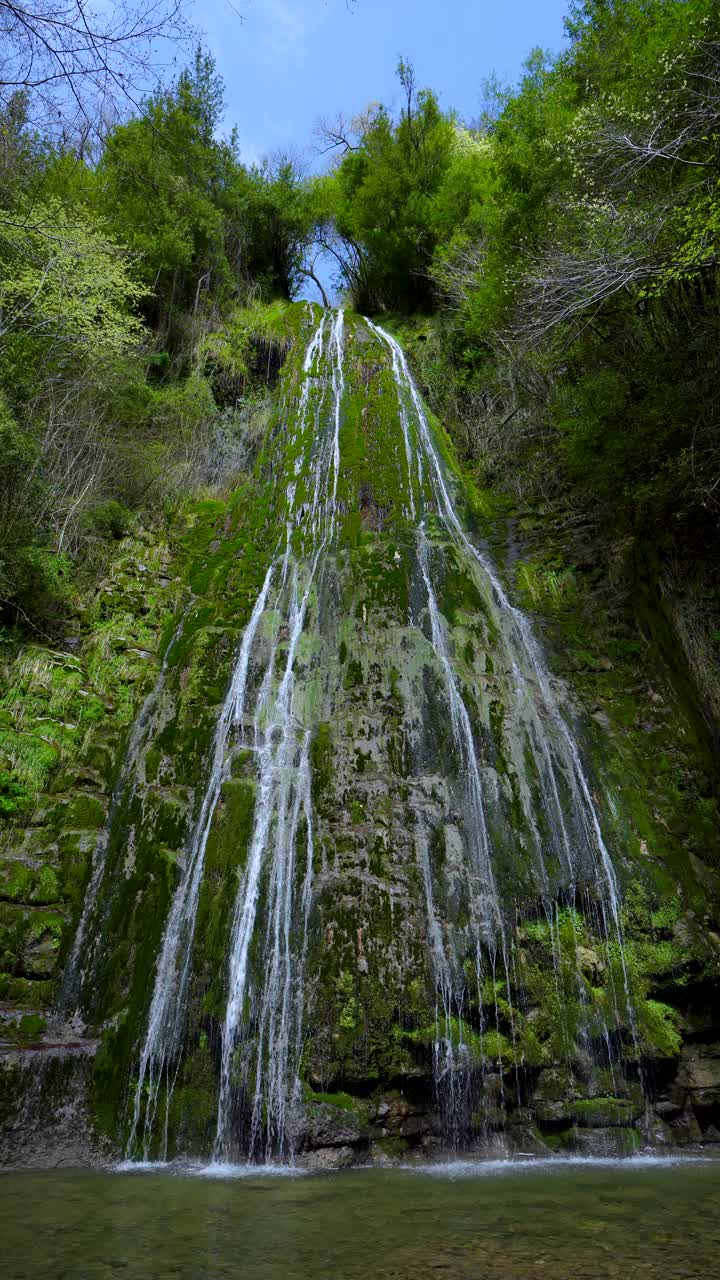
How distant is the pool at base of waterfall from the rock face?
812 millimetres

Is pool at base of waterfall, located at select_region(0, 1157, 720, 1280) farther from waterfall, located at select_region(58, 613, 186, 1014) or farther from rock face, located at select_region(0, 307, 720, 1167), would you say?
waterfall, located at select_region(58, 613, 186, 1014)

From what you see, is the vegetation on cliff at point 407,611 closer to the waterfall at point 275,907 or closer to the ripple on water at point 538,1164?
the waterfall at point 275,907

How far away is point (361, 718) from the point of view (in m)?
7.28

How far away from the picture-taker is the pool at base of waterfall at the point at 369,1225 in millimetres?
2410

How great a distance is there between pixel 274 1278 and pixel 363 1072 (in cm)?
320

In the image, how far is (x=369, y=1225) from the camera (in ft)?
9.95

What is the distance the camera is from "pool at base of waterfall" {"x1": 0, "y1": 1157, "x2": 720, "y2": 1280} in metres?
2.41

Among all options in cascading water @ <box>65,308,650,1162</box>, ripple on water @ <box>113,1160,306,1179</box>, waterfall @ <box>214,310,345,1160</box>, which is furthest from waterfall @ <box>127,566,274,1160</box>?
waterfall @ <box>214,310,345,1160</box>

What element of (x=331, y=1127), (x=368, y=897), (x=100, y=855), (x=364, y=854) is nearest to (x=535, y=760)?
(x=364, y=854)

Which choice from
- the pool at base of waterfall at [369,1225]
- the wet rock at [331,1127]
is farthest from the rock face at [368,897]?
the pool at base of waterfall at [369,1225]

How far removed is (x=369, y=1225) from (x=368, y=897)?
300 centimetres

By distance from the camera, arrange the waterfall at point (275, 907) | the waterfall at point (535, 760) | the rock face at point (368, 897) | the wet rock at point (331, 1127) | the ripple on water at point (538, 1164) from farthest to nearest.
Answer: the waterfall at point (535, 760)
the rock face at point (368, 897)
the waterfall at point (275, 907)
the wet rock at point (331, 1127)
the ripple on water at point (538, 1164)

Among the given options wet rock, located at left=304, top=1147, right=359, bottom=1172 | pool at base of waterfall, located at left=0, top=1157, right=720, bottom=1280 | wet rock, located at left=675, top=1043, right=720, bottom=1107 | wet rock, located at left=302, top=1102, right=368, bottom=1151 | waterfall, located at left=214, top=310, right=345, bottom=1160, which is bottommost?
pool at base of waterfall, located at left=0, top=1157, right=720, bottom=1280

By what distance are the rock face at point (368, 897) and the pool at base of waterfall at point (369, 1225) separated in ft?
2.66
